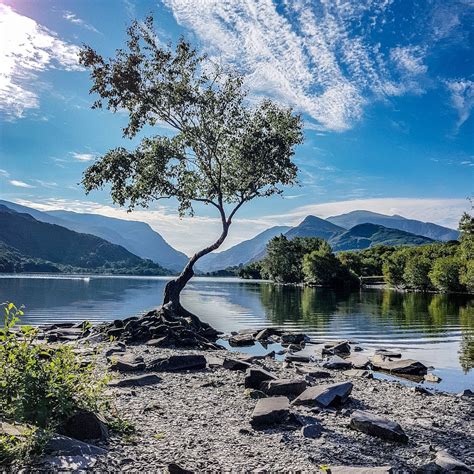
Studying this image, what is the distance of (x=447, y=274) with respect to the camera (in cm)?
13350

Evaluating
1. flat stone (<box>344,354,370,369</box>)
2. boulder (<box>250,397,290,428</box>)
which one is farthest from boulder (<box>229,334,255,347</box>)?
boulder (<box>250,397,290,428</box>)

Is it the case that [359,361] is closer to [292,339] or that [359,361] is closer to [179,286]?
[292,339]

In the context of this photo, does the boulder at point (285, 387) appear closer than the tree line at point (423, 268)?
Yes

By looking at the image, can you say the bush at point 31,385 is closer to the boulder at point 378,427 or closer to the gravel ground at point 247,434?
the gravel ground at point 247,434

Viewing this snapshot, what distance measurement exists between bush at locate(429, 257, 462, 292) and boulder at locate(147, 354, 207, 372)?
417ft

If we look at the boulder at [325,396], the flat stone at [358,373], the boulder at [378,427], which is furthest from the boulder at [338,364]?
the boulder at [378,427]

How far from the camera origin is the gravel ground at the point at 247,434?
9852 millimetres

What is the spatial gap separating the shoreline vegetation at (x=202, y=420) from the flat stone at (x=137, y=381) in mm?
43

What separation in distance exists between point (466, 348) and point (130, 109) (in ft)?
114

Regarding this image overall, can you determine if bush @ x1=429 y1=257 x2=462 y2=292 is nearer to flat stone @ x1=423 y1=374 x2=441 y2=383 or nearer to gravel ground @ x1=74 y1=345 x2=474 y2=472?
flat stone @ x1=423 y1=374 x2=441 y2=383

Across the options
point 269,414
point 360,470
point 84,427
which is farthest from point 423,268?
point 84,427

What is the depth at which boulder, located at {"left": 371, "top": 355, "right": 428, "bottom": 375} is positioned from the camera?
25.6 m

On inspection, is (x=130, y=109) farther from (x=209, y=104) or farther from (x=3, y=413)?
(x=3, y=413)

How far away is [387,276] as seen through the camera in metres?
178
